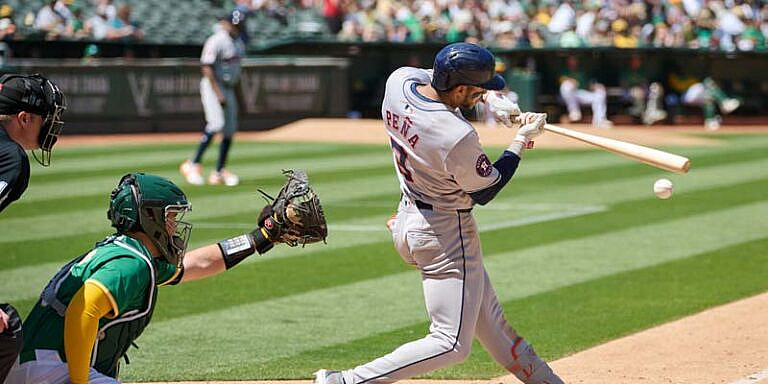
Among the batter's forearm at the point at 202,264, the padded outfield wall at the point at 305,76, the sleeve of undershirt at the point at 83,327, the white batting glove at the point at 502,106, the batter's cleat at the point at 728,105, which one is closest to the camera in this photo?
the sleeve of undershirt at the point at 83,327

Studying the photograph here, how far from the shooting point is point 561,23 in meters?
26.9

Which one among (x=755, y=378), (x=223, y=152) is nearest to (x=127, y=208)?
(x=755, y=378)

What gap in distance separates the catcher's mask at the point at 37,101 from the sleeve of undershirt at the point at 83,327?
Result: 61 centimetres

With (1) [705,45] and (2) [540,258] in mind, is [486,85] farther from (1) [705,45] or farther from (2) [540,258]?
(1) [705,45]

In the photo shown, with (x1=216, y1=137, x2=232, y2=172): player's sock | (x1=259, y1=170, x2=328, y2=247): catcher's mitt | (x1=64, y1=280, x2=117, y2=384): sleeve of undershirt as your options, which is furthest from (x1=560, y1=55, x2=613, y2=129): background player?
(x1=64, y1=280, x2=117, y2=384): sleeve of undershirt

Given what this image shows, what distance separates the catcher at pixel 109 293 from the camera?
12.5 feet

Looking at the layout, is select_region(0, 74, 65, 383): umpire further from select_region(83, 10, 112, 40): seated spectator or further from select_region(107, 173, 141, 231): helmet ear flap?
select_region(83, 10, 112, 40): seated spectator

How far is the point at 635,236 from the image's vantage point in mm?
10555

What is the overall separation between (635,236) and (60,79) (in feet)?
39.9

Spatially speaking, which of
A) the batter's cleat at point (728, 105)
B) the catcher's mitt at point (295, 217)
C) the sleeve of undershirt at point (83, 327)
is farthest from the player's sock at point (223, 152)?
the batter's cleat at point (728, 105)

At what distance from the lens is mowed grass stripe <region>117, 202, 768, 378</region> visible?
7.04 m

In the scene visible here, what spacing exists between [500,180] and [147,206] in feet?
4.65

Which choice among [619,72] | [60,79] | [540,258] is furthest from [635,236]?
[619,72]

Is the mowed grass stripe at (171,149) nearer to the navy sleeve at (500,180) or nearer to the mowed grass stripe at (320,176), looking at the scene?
the mowed grass stripe at (320,176)
